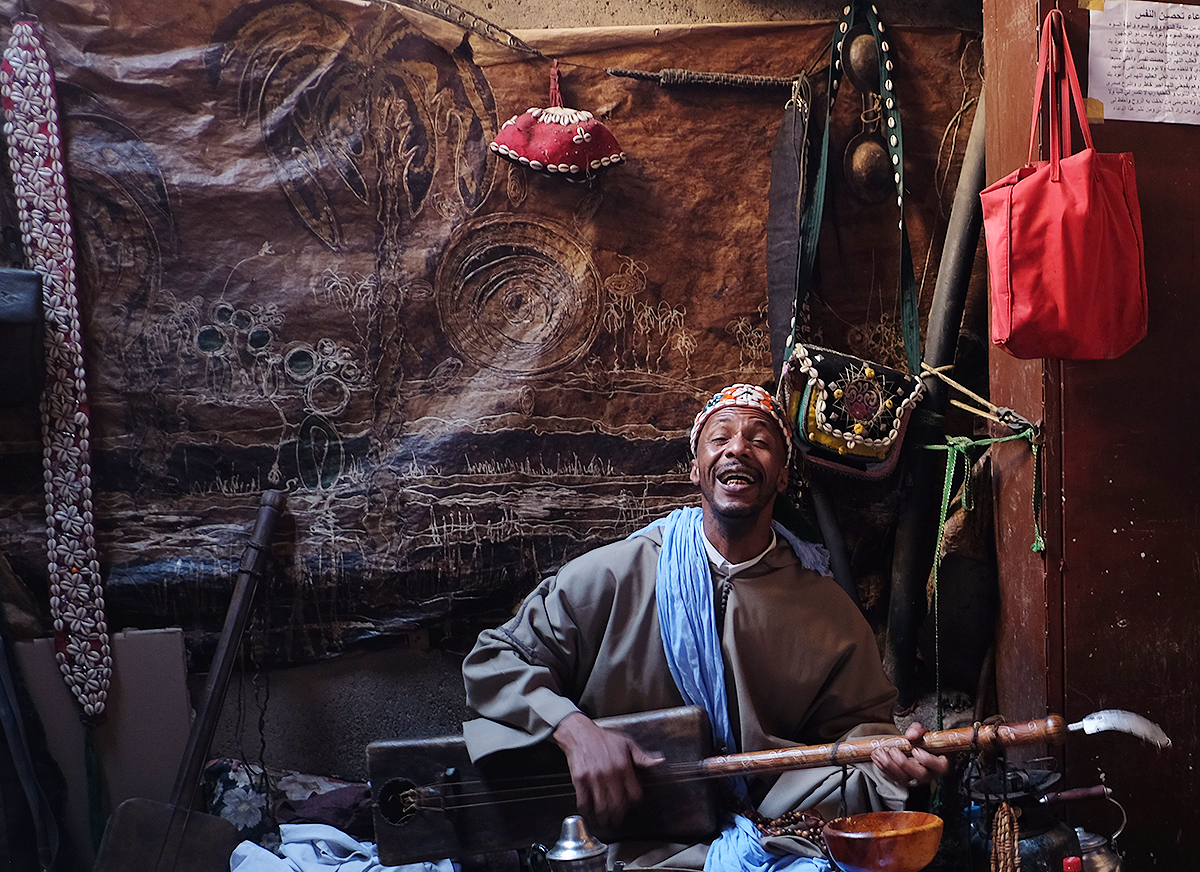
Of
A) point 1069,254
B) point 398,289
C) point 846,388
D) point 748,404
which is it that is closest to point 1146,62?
point 1069,254

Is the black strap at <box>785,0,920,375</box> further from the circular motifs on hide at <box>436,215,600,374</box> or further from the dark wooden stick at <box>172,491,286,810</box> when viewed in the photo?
the dark wooden stick at <box>172,491,286,810</box>

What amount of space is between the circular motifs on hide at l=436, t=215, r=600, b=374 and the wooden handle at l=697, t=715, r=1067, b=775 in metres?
1.56

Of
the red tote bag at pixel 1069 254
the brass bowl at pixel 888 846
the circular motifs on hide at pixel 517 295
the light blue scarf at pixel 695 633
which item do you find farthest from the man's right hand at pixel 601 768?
the red tote bag at pixel 1069 254

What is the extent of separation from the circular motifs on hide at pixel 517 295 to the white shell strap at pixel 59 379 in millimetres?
1274

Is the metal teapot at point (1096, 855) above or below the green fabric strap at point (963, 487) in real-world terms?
below

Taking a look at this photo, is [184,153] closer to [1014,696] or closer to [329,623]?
[329,623]

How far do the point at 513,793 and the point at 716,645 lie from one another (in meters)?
0.69

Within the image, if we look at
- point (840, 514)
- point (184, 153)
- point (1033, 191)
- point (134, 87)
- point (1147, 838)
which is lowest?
point (1147, 838)

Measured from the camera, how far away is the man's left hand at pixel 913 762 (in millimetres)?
2029

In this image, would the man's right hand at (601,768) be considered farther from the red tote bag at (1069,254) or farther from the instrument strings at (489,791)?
the red tote bag at (1069,254)

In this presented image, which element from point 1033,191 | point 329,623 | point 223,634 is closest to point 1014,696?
point 1033,191

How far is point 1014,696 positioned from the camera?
286 cm

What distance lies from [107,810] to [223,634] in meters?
0.71

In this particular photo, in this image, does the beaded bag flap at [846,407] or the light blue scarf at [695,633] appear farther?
the beaded bag flap at [846,407]
